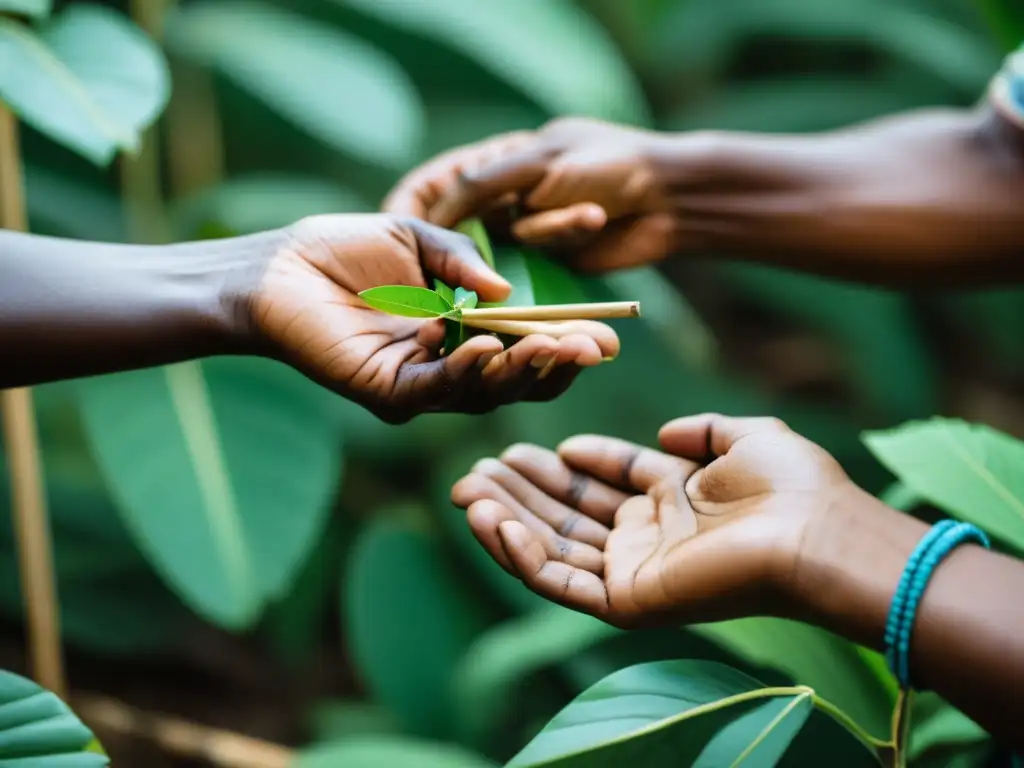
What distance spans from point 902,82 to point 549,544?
64.9 inches

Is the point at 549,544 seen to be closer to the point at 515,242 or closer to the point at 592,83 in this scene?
the point at 515,242

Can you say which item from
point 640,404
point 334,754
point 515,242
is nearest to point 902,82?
point 640,404

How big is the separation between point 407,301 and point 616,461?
199mm

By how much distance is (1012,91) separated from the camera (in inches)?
37.1

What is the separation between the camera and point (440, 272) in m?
0.71

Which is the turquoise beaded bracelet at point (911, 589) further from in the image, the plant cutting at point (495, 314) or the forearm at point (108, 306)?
the forearm at point (108, 306)

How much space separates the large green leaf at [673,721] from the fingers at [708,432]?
0.13m

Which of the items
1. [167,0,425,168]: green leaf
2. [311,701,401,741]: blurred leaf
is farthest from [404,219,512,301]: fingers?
[311,701,401,741]: blurred leaf

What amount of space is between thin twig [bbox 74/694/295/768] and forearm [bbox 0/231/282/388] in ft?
2.07

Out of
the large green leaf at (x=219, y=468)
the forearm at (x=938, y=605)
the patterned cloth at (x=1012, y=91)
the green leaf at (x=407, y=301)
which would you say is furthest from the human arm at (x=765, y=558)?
the patterned cloth at (x=1012, y=91)

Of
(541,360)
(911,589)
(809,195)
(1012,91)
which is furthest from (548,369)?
(1012,91)

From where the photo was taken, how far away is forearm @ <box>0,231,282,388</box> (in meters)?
0.66

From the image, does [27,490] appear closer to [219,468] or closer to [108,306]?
[219,468]

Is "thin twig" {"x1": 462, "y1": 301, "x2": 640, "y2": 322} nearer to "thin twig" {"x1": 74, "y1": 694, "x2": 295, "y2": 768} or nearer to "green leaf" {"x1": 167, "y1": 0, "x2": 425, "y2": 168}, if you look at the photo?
"green leaf" {"x1": 167, "y1": 0, "x2": 425, "y2": 168}
